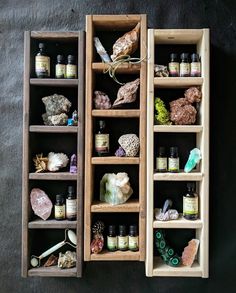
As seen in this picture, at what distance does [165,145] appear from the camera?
1345 mm

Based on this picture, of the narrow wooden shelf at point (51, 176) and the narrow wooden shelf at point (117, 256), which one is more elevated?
the narrow wooden shelf at point (51, 176)

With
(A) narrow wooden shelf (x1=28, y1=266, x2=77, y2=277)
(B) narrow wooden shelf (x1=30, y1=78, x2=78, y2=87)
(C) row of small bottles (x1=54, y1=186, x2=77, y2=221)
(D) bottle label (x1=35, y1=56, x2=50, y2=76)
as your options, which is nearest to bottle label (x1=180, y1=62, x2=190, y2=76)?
(B) narrow wooden shelf (x1=30, y1=78, x2=78, y2=87)

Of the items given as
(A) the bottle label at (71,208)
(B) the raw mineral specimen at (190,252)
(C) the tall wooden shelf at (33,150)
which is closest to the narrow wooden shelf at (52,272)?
(C) the tall wooden shelf at (33,150)

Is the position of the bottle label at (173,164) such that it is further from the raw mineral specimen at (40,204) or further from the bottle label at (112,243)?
the raw mineral specimen at (40,204)

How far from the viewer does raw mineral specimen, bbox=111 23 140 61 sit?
121 cm

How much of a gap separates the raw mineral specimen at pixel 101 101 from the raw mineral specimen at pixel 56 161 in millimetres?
242

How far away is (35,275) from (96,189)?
400 mm

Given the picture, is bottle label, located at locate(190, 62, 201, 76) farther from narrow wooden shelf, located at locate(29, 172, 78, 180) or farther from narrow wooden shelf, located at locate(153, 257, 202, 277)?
narrow wooden shelf, located at locate(153, 257, 202, 277)

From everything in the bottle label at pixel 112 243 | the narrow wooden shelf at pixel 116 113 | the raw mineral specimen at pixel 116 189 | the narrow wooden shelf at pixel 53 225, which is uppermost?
the narrow wooden shelf at pixel 116 113

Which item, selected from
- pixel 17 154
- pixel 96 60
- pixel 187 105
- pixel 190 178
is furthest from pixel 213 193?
pixel 17 154

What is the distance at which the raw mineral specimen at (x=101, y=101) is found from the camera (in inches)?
48.9

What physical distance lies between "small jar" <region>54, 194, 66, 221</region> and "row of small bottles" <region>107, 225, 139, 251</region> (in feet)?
0.62

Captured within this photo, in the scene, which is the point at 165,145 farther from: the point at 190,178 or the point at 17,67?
the point at 17,67

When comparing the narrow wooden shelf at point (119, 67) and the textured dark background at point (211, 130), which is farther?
the textured dark background at point (211, 130)
